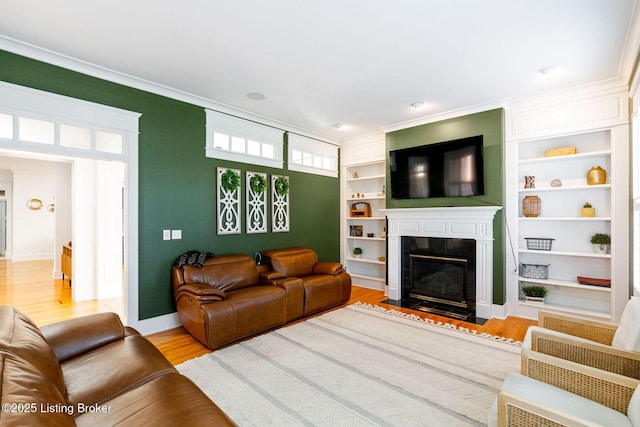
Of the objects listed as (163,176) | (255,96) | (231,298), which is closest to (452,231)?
(231,298)

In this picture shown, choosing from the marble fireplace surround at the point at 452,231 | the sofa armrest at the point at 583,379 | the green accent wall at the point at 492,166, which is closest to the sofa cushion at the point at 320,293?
the marble fireplace surround at the point at 452,231

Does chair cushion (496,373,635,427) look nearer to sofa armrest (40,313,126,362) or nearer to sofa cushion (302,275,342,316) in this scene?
sofa armrest (40,313,126,362)

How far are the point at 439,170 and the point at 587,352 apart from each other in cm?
307

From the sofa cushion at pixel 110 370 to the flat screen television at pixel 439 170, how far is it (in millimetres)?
4062

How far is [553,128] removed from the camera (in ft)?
12.5

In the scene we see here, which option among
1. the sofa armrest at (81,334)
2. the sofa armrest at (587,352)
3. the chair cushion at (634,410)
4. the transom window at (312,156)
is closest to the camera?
the chair cushion at (634,410)

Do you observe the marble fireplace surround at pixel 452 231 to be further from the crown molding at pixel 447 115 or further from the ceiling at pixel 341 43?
the ceiling at pixel 341 43

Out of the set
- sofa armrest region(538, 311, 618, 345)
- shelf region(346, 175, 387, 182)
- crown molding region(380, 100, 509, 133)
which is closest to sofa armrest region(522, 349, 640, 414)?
sofa armrest region(538, 311, 618, 345)

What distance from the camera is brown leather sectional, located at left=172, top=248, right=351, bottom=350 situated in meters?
3.10

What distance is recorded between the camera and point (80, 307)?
4473 mm

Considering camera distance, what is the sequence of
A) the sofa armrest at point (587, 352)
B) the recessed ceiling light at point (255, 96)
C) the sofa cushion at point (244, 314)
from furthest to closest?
1. the recessed ceiling light at point (255, 96)
2. the sofa cushion at point (244, 314)
3. the sofa armrest at point (587, 352)

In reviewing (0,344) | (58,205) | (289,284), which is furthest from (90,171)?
(0,344)

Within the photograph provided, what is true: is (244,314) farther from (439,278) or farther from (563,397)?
(439,278)

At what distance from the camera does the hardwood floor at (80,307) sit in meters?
3.21
